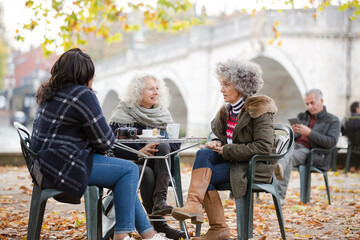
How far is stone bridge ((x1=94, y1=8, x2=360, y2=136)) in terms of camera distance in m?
15.5

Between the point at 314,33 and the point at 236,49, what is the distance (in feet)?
11.7

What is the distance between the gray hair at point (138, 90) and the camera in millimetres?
4320

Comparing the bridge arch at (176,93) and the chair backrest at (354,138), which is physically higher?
the bridge arch at (176,93)

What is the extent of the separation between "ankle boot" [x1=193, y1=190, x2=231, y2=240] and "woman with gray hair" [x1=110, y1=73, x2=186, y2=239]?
0.26m

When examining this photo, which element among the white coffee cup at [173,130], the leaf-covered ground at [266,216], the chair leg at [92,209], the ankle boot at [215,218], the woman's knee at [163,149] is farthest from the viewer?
the leaf-covered ground at [266,216]

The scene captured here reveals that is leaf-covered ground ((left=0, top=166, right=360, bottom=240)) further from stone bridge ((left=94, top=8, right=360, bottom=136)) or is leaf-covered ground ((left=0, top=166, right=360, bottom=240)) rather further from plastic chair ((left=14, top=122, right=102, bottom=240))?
stone bridge ((left=94, top=8, right=360, bottom=136))

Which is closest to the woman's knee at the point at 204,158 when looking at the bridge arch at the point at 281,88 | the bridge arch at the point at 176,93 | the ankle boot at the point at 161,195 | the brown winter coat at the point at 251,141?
the brown winter coat at the point at 251,141

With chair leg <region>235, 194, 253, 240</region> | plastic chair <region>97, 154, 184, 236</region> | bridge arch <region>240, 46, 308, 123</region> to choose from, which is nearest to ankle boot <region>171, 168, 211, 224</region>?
chair leg <region>235, 194, 253, 240</region>

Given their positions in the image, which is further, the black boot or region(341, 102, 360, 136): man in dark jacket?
region(341, 102, 360, 136): man in dark jacket

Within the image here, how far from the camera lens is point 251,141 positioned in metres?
3.59

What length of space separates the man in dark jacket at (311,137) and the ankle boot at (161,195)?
1627 mm

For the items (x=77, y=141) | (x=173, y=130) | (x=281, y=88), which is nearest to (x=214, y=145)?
(x=173, y=130)

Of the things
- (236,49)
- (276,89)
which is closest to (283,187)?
(236,49)

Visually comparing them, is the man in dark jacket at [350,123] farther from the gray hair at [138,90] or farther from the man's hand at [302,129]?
the gray hair at [138,90]
